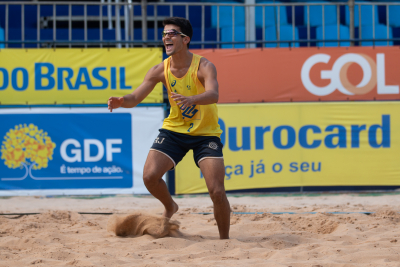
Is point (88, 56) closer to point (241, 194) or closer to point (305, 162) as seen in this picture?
point (241, 194)

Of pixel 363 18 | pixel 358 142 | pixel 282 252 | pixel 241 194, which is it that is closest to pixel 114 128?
pixel 241 194

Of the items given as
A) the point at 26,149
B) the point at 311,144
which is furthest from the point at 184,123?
the point at 26,149

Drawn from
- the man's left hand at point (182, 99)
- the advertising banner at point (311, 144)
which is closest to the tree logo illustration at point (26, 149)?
the advertising banner at point (311, 144)

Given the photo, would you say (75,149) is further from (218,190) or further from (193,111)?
(218,190)

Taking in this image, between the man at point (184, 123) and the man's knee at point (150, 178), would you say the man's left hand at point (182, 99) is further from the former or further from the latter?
the man's knee at point (150, 178)

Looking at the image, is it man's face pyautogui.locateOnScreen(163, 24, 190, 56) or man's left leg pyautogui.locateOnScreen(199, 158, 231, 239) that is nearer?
man's left leg pyautogui.locateOnScreen(199, 158, 231, 239)

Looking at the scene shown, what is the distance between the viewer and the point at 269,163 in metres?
7.28

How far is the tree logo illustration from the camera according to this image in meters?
7.08

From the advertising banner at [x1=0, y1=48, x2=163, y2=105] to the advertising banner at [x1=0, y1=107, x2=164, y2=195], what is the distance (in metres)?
0.23

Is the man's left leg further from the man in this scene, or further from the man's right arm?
the man's right arm

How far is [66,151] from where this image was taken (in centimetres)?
716

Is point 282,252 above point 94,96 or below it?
below

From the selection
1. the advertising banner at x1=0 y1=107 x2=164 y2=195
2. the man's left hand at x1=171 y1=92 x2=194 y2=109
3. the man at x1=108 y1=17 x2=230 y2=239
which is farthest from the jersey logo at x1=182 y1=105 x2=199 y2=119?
the advertising banner at x1=0 y1=107 x2=164 y2=195

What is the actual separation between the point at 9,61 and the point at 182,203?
3664 mm
